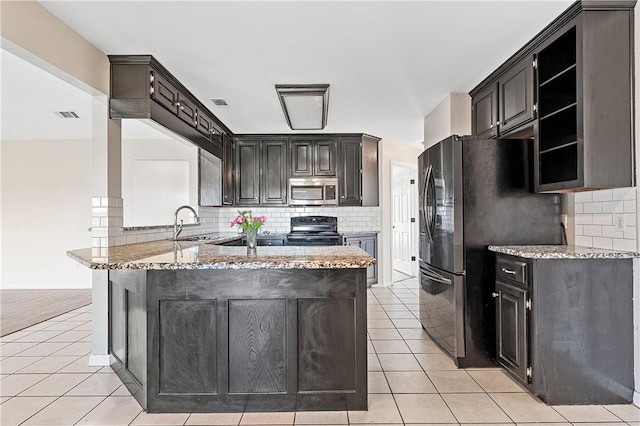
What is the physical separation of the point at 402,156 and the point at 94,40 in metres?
4.90

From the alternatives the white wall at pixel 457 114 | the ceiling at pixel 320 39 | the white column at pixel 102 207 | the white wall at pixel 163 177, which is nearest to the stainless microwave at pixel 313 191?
the white wall at pixel 163 177

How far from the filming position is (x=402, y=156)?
21.1ft

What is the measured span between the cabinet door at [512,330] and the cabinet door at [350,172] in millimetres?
3213

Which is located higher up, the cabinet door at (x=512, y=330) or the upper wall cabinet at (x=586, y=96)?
the upper wall cabinet at (x=586, y=96)

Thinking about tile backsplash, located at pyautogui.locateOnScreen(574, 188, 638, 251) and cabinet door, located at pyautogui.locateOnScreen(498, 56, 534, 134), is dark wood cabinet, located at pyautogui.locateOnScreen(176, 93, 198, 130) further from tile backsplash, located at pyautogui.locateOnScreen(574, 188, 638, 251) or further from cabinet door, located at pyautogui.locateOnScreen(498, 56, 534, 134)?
tile backsplash, located at pyautogui.locateOnScreen(574, 188, 638, 251)

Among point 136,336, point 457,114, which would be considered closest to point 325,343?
point 136,336

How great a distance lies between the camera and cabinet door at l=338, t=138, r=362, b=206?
18.7ft

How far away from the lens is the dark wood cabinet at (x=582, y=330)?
222cm

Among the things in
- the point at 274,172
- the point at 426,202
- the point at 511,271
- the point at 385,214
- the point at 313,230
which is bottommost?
the point at 511,271

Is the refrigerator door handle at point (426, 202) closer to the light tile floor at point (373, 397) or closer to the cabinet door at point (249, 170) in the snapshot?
the light tile floor at point (373, 397)

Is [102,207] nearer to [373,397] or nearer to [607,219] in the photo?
[373,397]

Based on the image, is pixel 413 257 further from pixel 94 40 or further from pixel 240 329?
pixel 94 40

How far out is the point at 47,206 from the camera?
5809 mm

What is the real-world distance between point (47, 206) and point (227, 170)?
3.03m
